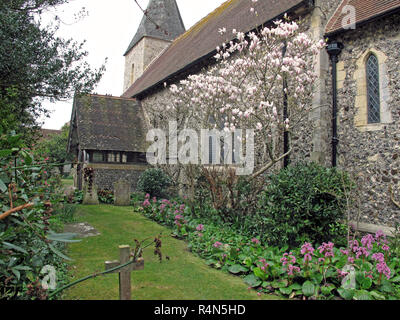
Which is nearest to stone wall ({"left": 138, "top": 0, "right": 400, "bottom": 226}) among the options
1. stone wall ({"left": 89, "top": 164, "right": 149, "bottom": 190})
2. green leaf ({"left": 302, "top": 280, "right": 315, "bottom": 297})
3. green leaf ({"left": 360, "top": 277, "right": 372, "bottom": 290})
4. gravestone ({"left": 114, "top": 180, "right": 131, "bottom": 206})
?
green leaf ({"left": 360, "top": 277, "right": 372, "bottom": 290})

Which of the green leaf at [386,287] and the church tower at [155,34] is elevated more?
the church tower at [155,34]

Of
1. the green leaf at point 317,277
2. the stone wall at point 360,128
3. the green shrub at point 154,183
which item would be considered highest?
the stone wall at point 360,128

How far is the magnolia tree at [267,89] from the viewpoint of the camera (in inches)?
272

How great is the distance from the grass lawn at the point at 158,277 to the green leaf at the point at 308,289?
42cm

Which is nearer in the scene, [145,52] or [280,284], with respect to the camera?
[280,284]

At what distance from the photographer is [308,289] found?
3873 mm

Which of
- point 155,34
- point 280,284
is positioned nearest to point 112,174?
point 280,284

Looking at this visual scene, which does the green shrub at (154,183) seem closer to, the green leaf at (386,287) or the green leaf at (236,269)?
the green leaf at (236,269)

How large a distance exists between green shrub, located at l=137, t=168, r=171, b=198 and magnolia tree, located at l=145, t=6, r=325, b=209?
3.33 meters

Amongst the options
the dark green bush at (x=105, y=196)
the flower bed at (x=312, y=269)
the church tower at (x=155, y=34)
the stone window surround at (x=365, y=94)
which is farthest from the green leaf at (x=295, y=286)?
the church tower at (x=155, y=34)

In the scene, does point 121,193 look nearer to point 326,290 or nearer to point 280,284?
point 280,284

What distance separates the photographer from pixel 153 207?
969cm

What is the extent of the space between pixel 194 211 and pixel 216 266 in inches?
129

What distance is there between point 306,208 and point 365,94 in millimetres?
3395
